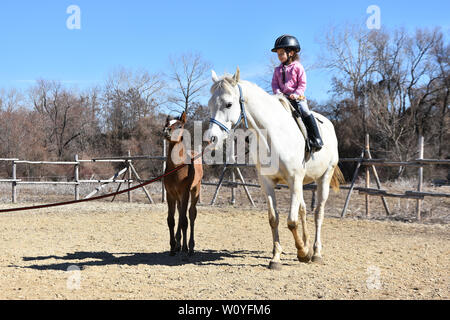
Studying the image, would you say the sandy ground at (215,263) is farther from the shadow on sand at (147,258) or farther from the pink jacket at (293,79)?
the pink jacket at (293,79)

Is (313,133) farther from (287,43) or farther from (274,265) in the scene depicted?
(274,265)

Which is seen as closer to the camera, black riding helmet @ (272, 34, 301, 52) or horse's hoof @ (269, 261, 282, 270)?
horse's hoof @ (269, 261, 282, 270)

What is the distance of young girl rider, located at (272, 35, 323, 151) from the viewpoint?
5.21 meters

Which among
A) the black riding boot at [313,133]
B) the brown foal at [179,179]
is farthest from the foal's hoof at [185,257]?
the black riding boot at [313,133]

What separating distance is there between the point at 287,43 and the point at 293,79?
0.48 meters

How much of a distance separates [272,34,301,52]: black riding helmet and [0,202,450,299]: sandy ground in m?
2.90

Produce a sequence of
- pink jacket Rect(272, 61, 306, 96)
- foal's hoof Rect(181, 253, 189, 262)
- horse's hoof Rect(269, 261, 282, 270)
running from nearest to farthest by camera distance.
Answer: horse's hoof Rect(269, 261, 282, 270) < pink jacket Rect(272, 61, 306, 96) < foal's hoof Rect(181, 253, 189, 262)

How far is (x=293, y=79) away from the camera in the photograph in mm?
5281

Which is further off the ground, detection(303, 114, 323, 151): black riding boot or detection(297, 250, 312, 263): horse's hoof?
detection(303, 114, 323, 151): black riding boot

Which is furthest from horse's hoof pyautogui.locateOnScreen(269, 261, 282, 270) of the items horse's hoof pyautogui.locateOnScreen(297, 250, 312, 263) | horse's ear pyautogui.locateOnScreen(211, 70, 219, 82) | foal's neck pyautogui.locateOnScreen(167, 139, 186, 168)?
horse's ear pyautogui.locateOnScreen(211, 70, 219, 82)

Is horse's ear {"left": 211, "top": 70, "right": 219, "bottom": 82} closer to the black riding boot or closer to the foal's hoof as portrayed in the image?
the black riding boot

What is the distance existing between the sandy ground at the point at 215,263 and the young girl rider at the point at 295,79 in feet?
5.80

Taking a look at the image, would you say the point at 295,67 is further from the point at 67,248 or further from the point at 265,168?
the point at 67,248

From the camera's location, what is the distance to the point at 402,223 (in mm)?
9656
